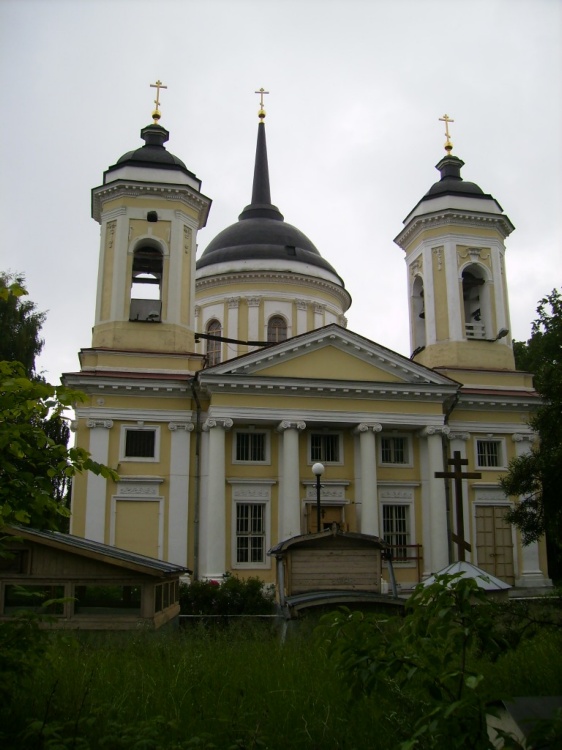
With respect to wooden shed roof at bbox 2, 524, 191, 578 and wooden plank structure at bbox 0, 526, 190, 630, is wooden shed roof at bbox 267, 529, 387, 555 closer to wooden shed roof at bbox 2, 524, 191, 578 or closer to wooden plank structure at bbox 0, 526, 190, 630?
wooden plank structure at bbox 0, 526, 190, 630

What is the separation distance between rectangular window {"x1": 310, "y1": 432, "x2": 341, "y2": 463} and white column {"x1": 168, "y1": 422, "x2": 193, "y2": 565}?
4.11m

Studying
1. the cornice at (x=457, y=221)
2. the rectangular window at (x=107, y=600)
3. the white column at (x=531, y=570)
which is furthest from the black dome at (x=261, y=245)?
the rectangular window at (x=107, y=600)

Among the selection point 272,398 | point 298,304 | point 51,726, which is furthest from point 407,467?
point 51,726

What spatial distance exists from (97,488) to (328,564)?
33.5 ft

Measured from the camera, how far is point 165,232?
2770 cm

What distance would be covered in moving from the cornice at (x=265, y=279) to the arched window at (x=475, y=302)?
7.35m

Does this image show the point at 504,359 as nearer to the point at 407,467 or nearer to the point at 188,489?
the point at 407,467

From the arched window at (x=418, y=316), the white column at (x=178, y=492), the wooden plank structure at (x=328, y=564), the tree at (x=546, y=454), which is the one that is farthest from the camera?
the arched window at (x=418, y=316)

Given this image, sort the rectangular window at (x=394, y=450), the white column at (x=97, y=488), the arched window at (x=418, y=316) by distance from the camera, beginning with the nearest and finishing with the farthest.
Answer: the white column at (x=97, y=488)
the rectangular window at (x=394, y=450)
the arched window at (x=418, y=316)

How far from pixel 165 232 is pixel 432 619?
24064 mm

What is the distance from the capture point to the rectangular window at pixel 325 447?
26469 millimetres

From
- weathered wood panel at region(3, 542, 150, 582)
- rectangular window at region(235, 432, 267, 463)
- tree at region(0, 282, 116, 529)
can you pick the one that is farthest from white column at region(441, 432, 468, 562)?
tree at region(0, 282, 116, 529)

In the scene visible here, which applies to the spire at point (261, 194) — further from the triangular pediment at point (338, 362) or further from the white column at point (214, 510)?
the white column at point (214, 510)

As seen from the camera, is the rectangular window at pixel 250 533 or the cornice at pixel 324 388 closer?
the cornice at pixel 324 388
